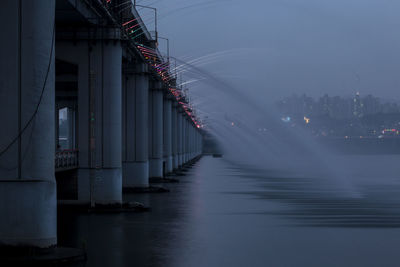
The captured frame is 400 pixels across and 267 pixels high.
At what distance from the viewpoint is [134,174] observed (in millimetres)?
53719

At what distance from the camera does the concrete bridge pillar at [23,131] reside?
21.0 metres

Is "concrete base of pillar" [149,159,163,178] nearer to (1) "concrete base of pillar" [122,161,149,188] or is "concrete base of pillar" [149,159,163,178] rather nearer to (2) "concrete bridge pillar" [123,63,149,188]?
(1) "concrete base of pillar" [122,161,149,188]

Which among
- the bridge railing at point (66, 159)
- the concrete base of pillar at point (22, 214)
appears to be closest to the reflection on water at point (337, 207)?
the bridge railing at point (66, 159)

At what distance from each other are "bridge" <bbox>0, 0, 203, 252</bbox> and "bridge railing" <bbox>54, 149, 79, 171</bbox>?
0.27 ft

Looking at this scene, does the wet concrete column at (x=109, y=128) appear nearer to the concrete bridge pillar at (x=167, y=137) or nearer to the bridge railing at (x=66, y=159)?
the bridge railing at (x=66, y=159)

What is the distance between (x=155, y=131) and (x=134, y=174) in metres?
17.4

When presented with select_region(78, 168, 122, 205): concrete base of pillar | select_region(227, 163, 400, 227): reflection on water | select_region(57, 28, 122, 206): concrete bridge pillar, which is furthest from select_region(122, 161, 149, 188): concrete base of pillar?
select_region(78, 168, 122, 205): concrete base of pillar

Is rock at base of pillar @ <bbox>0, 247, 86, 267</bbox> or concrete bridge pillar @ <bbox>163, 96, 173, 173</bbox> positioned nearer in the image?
rock at base of pillar @ <bbox>0, 247, 86, 267</bbox>

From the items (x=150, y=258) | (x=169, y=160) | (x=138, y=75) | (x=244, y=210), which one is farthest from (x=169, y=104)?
(x=150, y=258)

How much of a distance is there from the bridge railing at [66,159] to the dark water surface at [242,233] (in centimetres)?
258

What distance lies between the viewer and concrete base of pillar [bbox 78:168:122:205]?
3878 centimetres

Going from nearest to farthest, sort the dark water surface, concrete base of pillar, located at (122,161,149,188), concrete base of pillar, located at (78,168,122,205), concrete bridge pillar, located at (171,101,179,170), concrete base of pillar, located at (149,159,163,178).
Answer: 1. the dark water surface
2. concrete base of pillar, located at (78,168,122,205)
3. concrete base of pillar, located at (122,161,149,188)
4. concrete base of pillar, located at (149,159,163,178)
5. concrete bridge pillar, located at (171,101,179,170)

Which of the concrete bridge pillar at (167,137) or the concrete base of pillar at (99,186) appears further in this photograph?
the concrete bridge pillar at (167,137)

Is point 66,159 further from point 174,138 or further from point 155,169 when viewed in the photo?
point 174,138
